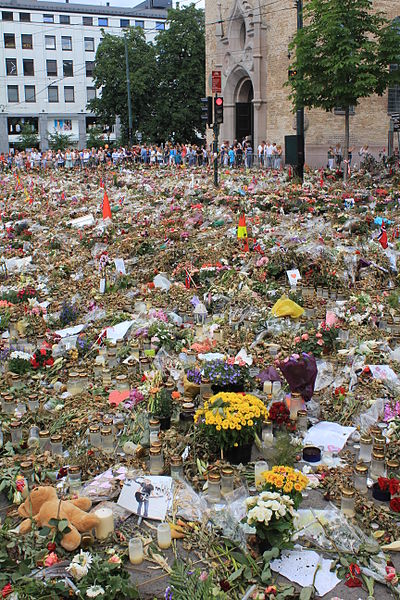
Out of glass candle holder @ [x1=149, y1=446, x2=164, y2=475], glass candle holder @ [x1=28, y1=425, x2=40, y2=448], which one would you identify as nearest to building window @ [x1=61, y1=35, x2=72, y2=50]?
glass candle holder @ [x1=28, y1=425, x2=40, y2=448]

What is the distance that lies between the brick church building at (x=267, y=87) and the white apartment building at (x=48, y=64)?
29905 mm

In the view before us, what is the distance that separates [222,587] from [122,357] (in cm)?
432

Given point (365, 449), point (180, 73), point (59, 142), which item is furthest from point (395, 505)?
point (59, 142)

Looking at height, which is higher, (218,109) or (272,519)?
(218,109)

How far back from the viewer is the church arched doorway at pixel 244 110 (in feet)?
115

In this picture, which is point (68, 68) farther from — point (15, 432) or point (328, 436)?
point (328, 436)

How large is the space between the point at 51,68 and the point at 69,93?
294 centimetres

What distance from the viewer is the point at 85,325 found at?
9578 mm

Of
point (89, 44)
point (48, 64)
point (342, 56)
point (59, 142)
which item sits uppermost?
point (89, 44)

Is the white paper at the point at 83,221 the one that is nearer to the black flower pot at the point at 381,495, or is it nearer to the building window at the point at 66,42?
the black flower pot at the point at 381,495

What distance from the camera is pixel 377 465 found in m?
5.25

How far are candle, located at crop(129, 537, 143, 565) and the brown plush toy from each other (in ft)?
1.03

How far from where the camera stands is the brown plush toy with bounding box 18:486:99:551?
443 centimetres

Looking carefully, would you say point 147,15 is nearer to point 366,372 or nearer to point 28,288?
point 28,288
